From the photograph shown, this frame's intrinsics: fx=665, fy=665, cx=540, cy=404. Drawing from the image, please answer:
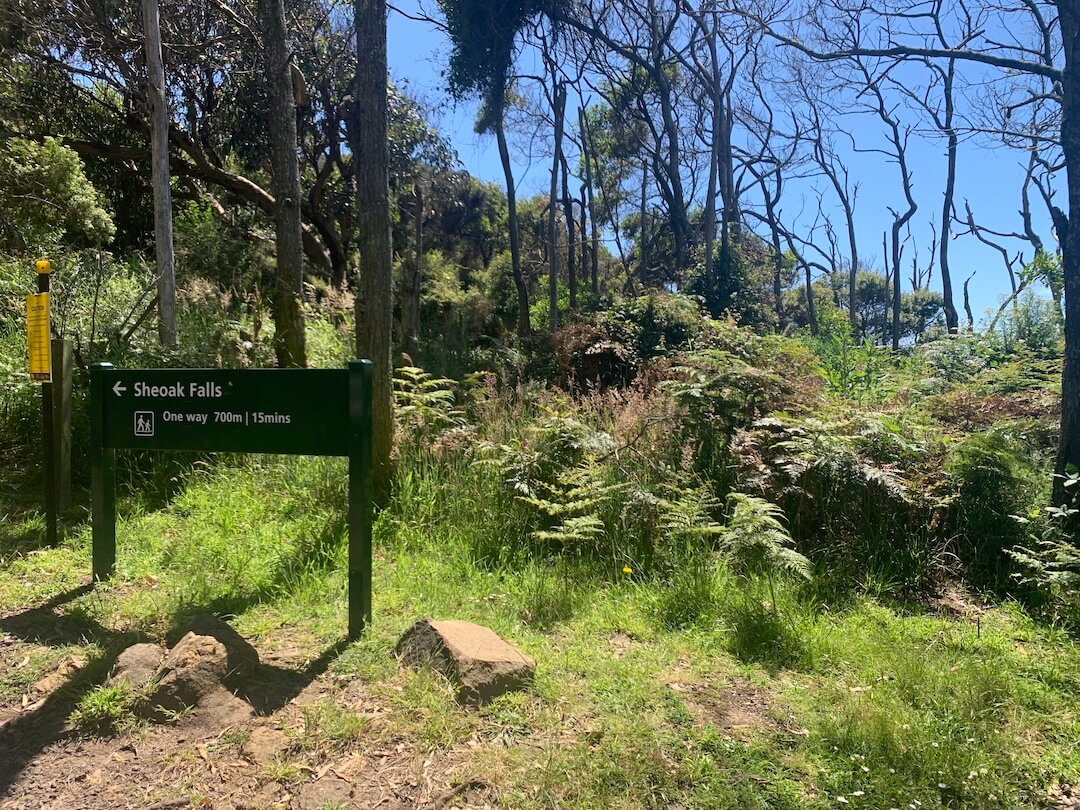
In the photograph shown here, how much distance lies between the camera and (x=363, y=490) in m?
3.66

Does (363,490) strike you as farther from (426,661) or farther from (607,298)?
(607,298)

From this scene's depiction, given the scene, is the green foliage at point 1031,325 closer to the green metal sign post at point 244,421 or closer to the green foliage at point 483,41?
the green metal sign post at point 244,421

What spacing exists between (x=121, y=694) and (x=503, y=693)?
1713mm

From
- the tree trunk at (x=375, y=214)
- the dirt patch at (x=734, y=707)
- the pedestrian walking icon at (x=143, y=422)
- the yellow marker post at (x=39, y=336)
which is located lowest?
the dirt patch at (x=734, y=707)

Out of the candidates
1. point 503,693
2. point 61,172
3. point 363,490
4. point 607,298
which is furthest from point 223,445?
point 607,298

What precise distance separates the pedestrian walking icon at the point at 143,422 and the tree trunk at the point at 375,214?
199 cm

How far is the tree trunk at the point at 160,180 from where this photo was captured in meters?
7.67

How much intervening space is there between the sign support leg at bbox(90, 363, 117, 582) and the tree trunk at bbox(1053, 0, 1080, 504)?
265 inches

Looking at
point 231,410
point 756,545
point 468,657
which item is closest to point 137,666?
point 231,410

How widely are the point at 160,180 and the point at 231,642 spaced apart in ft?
23.1

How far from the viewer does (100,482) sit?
4301 millimetres

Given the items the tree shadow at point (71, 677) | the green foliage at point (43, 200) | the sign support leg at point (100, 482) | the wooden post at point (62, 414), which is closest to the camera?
the tree shadow at point (71, 677)

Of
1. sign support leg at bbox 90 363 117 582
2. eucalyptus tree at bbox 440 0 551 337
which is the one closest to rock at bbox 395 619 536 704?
sign support leg at bbox 90 363 117 582

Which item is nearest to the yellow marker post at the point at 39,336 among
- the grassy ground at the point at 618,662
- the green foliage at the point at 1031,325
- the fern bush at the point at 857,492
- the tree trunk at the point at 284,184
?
the grassy ground at the point at 618,662
